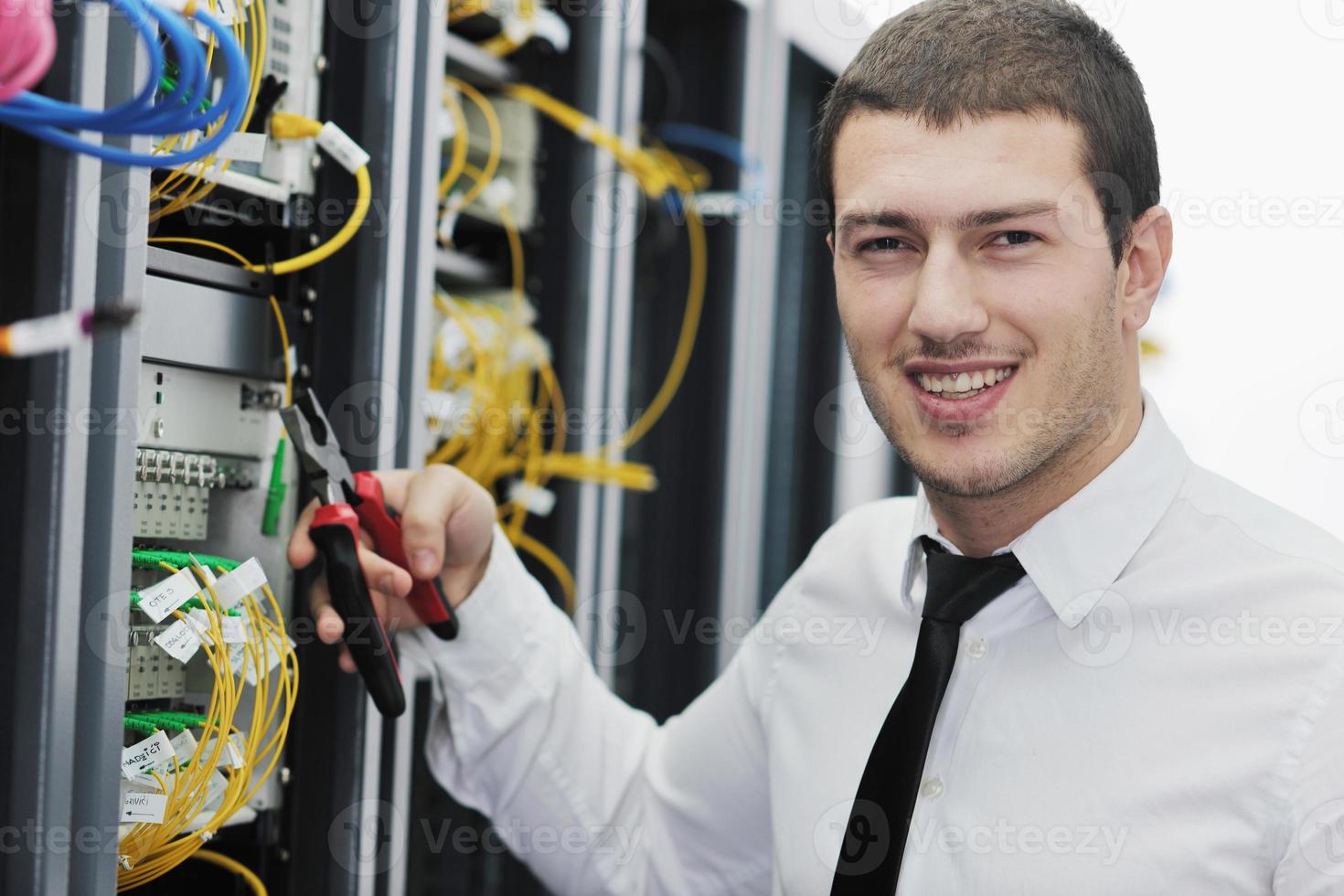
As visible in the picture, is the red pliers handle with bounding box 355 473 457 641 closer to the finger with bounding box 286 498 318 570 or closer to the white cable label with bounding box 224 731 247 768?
the finger with bounding box 286 498 318 570

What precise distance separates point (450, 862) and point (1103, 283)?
1.31 metres

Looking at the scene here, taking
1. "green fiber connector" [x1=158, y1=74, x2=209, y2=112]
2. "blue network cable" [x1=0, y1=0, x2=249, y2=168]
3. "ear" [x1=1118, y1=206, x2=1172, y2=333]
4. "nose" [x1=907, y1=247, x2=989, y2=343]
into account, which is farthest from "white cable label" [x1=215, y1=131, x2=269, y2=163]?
"ear" [x1=1118, y1=206, x2=1172, y2=333]

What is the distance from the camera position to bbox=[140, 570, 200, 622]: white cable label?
88 centimetres

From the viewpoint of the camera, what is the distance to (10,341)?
56 cm

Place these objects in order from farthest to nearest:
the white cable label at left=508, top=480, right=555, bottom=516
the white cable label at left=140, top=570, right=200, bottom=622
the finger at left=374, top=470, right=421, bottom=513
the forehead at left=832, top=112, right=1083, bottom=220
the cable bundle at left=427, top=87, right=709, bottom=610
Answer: the white cable label at left=508, top=480, right=555, bottom=516
the cable bundle at left=427, top=87, right=709, bottom=610
the finger at left=374, top=470, right=421, bottom=513
the forehead at left=832, top=112, right=1083, bottom=220
the white cable label at left=140, top=570, right=200, bottom=622

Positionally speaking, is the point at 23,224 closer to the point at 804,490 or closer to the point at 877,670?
the point at 877,670

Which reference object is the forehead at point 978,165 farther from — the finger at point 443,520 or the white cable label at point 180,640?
the white cable label at point 180,640

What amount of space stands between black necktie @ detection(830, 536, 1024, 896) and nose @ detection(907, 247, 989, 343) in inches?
8.7

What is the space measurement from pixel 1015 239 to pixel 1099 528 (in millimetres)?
277

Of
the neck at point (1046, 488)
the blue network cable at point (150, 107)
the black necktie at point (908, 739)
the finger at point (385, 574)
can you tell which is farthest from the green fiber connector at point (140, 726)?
the neck at point (1046, 488)

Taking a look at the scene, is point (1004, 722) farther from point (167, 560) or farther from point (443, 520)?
point (167, 560)

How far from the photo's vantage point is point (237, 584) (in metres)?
0.96

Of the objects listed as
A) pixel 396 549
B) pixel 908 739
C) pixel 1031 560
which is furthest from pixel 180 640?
pixel 1031 560

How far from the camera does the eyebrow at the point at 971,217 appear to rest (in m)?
0.98
